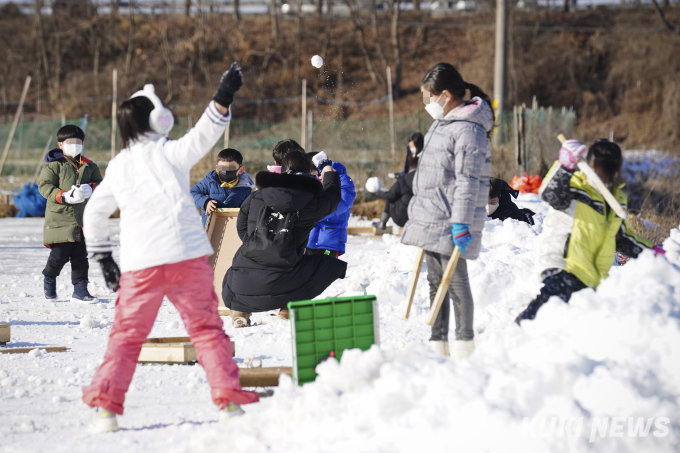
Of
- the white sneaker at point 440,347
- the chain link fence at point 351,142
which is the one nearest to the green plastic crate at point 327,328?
the white sneaker at point 440,347

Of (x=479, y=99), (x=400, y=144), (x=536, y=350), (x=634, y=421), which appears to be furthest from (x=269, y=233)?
(x=400, y=144)

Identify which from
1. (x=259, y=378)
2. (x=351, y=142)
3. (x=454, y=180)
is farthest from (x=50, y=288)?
(x=351, y=142)

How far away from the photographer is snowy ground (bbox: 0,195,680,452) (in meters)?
2.86

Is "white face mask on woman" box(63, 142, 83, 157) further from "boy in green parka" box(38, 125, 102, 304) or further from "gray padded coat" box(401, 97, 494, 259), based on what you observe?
"gray padded coat" box(401, 97, 494, 259)

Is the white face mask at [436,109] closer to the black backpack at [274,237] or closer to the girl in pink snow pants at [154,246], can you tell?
the girl in pink snow pants at [154,246]

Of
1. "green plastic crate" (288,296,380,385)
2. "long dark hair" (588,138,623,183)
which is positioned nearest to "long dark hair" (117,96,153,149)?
"green plastic crate" (288,296,380,385)

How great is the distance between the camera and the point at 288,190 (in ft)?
17.8

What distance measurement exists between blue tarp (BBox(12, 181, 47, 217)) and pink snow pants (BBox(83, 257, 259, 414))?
13.1 meters

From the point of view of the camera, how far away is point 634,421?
2945 mm

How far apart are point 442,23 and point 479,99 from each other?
39.0 m

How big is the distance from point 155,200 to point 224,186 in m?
3.34

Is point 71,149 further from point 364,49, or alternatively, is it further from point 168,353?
point 364,49

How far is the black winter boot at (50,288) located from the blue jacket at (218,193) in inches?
72.4

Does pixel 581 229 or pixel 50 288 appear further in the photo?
pixel 50 288
